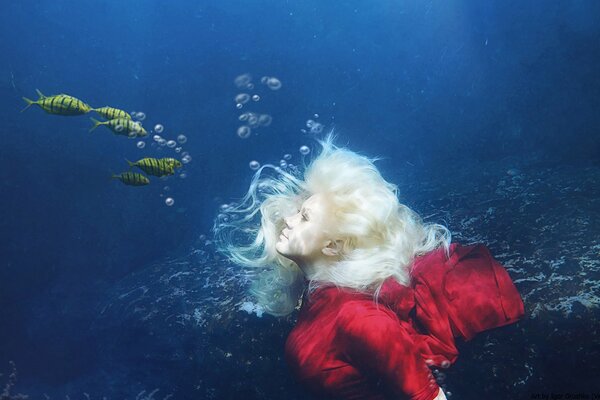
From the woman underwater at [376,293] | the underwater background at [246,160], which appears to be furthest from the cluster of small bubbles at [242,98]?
the woman underwater at [376,293]

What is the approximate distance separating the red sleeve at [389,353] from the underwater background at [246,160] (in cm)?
69

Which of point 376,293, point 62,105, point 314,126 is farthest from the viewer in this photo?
point 314,126

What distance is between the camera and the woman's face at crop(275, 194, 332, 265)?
2613mm

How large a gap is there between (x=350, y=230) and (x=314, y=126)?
1362 centimetres

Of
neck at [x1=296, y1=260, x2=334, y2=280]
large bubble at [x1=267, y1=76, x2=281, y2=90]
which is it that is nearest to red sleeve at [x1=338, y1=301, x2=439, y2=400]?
neck at [x1=296, y1=260, x2=334, y2=280]

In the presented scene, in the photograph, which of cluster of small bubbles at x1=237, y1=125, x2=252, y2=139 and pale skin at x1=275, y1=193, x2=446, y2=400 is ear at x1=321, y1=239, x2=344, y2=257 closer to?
pale skin at x1=275, y1=193, x2=446, y2=400

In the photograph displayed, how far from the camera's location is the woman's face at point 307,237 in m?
2.61

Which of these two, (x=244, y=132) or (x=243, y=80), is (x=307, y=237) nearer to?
(x=244, y=132)

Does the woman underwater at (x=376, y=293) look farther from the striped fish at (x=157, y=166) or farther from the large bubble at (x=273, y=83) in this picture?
the large bubble at (x=273, y=83)

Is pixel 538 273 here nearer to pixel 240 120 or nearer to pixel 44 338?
pixel 44 338

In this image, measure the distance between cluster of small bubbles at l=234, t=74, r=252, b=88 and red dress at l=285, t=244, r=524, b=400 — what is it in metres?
Answer: 13.3

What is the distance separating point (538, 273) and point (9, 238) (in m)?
12.4

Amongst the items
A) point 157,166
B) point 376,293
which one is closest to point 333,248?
point 376,293

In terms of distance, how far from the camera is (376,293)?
97.2 inches
